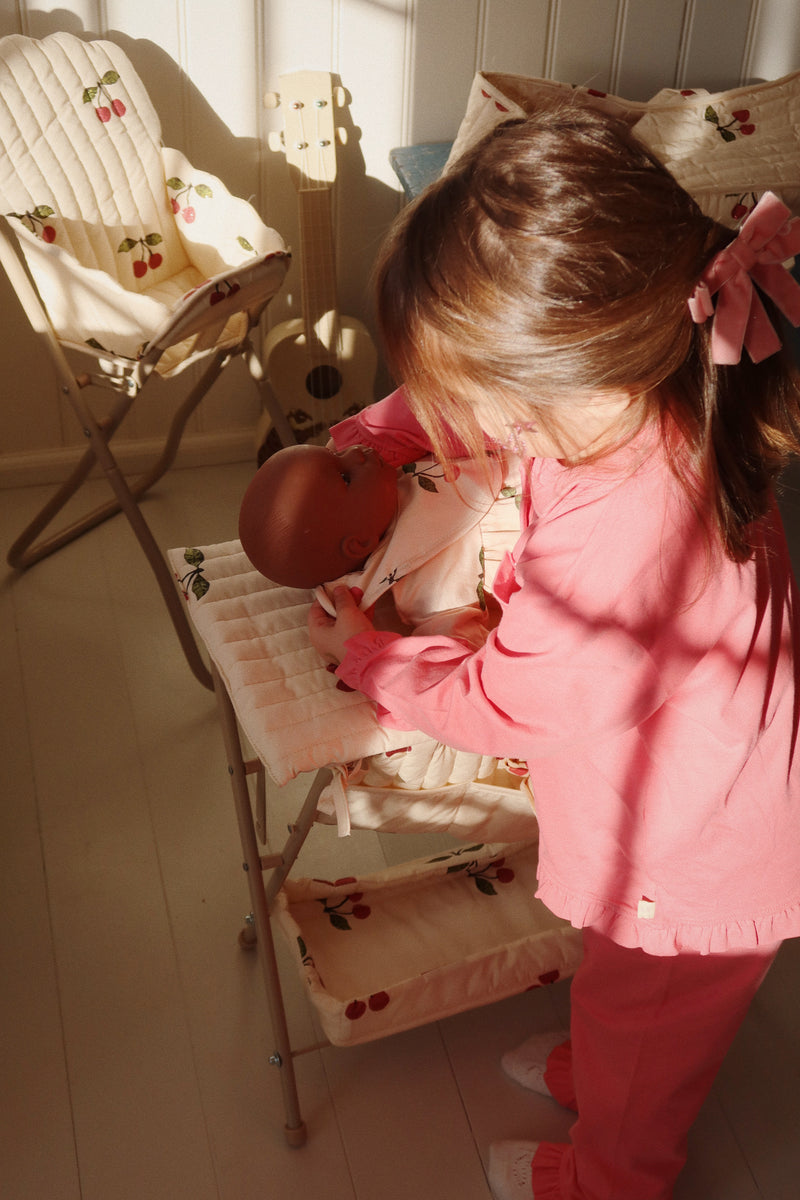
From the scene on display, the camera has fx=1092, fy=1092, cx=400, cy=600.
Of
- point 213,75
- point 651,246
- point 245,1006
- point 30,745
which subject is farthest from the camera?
point 213,75

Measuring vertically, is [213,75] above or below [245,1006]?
above

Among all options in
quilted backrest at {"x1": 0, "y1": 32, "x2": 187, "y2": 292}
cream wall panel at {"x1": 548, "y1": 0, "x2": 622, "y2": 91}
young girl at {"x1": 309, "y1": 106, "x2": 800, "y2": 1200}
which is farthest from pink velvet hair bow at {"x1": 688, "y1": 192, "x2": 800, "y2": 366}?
cream wall panel at {"x1": 548, "y1": 0, "x2": 622, "y2": 91}

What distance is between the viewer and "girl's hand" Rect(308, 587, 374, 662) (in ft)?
3.92

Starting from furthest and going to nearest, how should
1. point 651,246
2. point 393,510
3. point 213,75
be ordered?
point 213,75 → point 393,510 → point 651,246

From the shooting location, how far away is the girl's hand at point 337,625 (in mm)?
1196

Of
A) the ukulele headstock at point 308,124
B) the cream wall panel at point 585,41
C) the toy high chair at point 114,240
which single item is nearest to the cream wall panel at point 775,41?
the cream wall panel at point 585,41

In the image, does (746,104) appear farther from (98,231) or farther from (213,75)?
(98,231)

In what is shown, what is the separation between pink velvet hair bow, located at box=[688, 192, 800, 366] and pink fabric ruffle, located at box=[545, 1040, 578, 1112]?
1.04 meters

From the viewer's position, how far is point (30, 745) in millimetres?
2004

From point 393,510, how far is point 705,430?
51 cm

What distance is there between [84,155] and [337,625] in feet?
4.38

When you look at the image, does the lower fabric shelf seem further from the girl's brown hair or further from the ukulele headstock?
the ukulele headstock

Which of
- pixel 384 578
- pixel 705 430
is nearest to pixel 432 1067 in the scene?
pixel 384 578

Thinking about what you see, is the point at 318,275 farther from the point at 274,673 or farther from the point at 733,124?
the point at 274,673
